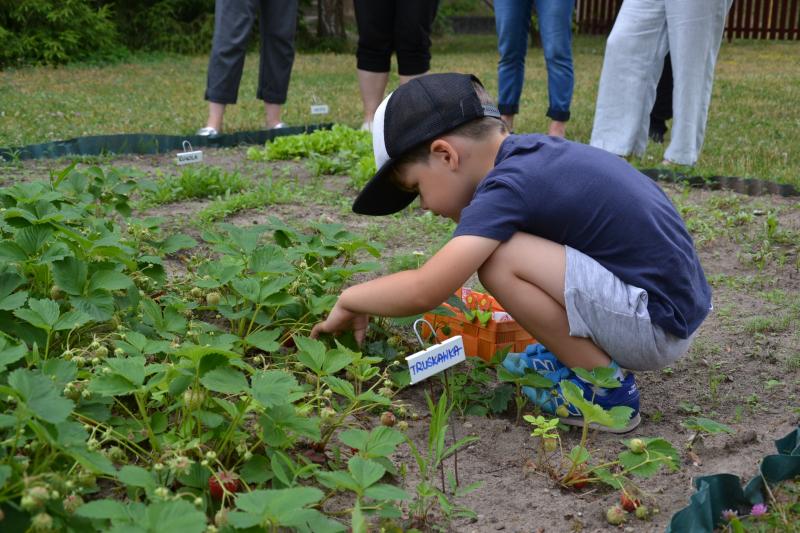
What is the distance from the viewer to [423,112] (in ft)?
7.22

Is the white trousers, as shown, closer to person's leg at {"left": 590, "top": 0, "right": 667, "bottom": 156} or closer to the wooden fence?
person's leg at {"left": 590, "top": 0, "right": 667, "bottom": 156}

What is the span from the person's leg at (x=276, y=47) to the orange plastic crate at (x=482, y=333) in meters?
3.50

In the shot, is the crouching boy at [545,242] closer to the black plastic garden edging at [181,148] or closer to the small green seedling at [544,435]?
the small green seedling at [544,435]

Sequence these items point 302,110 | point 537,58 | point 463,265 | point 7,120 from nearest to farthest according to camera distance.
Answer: point 463,265 → point 7,120 → point 302,110 → point 537,58

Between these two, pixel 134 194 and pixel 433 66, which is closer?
pixel 134 194

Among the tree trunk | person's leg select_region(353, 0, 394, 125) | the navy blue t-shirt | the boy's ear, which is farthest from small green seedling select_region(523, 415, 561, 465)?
the tree trunk

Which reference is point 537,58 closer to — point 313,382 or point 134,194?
point 134,194

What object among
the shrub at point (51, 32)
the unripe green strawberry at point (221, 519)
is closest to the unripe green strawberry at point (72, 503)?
the unripe green strawberry at point (221, 519)

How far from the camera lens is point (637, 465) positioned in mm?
1819

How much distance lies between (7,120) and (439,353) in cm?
540

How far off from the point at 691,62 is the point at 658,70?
0.91 ft

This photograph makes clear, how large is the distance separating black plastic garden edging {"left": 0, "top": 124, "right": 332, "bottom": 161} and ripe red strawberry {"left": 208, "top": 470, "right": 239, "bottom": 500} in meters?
3.36

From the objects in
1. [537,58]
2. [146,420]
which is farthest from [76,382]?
[537,58]

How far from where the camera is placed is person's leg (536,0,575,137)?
16.9 feet
